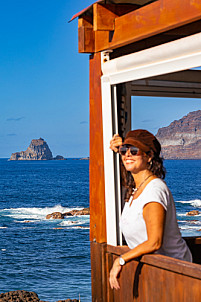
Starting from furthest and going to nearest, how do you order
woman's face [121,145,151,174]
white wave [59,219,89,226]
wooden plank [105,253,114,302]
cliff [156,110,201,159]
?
cliff [156,110,201,159] < white wave [59,219,89,226] < wooden plank [105,253,114,302] < woman's face [121,145,151,174]

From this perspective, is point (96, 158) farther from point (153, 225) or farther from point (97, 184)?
point (153, 225)

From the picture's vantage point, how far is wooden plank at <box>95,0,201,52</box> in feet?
10.5

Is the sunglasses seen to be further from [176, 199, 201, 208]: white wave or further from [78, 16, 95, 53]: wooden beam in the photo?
[176, 199, 201, 208]: white wave

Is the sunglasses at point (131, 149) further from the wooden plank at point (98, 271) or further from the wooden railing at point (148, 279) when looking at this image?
the wooden plank at point (98, 271)

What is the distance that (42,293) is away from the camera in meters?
26.5

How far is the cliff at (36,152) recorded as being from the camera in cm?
12029

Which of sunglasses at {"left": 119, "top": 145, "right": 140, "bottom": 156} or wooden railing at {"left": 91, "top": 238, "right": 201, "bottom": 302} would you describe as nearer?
wooden railing at {"left": 91, "top": 238, "right": 201, "bottom": 302}

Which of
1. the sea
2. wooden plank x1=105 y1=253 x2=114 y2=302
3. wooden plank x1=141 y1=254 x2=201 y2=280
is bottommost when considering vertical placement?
the sea

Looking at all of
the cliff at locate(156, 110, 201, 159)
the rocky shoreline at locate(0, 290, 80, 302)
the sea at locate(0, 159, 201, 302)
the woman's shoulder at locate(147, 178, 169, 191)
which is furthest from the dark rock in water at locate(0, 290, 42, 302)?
the cliff at locate(156, 110, 201, 159)

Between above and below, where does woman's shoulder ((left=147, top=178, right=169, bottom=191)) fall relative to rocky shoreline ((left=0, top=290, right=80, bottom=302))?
above

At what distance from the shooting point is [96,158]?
407 centimetres

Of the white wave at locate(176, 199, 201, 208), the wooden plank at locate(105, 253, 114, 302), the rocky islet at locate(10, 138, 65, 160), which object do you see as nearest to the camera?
the wooden plank at locate(105, 253, 114, 302)

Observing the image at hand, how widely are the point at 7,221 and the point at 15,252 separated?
10892mm

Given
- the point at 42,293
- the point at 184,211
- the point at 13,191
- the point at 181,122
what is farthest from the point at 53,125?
the point at 42,293
